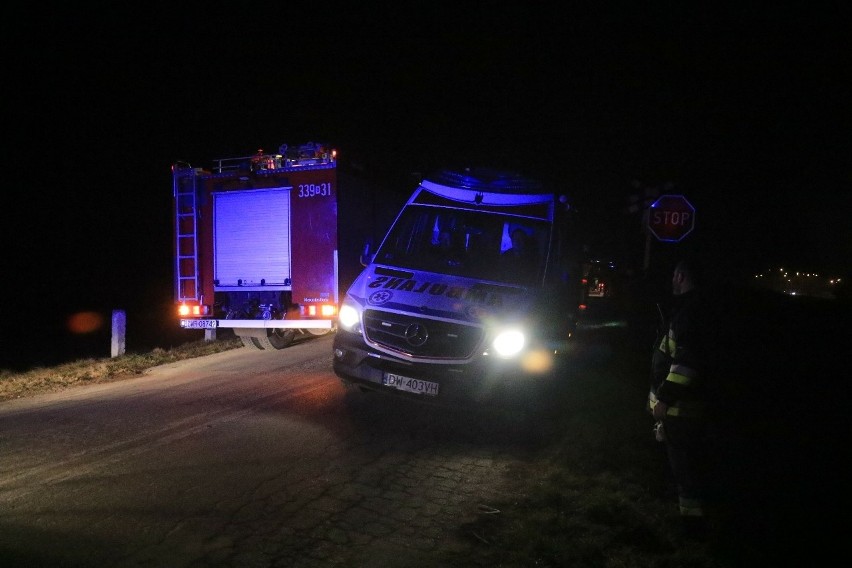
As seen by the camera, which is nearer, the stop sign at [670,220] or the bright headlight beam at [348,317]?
the bright headlight beam at [348,317]

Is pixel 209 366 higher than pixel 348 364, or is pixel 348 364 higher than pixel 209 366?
pixel 348 364

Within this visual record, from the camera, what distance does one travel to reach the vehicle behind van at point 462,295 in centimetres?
576

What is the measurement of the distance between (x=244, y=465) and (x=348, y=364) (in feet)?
5.16

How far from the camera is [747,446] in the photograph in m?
5.66

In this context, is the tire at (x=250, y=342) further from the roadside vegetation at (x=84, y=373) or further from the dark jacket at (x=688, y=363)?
the dark jacket at (x=688, y=363)

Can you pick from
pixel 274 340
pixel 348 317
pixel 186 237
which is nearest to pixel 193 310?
pixel 186 237

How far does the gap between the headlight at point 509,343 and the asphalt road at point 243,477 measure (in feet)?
2.95

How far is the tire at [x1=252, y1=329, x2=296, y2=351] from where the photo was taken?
1096 centimetres

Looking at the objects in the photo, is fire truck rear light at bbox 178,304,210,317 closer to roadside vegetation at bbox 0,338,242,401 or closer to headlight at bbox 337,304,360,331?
roadside vegetation at bbox 0,338,242,401

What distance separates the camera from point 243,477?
4.65m

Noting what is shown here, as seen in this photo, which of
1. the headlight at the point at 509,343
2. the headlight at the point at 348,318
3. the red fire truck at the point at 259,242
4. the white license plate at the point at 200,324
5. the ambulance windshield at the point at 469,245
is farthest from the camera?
the white license plate at the point at 200,324

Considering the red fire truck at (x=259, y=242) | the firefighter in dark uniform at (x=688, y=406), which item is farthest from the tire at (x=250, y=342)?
the firefighter in dark uniform at (x=688, y=406)

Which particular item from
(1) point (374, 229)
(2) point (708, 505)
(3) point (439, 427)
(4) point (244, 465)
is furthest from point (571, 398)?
(1) point (374, 229)

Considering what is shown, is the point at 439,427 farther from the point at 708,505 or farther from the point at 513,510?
the point at 708,505
